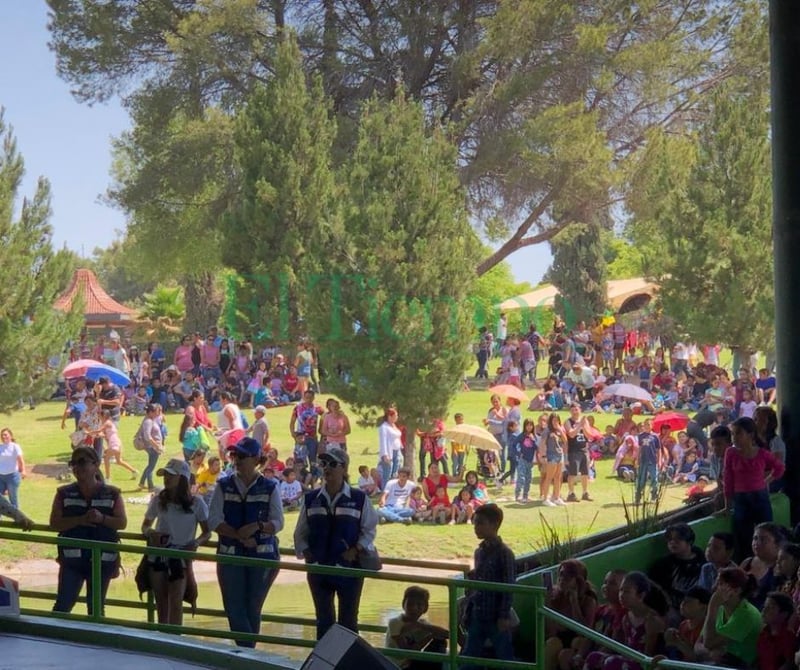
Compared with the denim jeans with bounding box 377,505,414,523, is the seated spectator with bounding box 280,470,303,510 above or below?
above

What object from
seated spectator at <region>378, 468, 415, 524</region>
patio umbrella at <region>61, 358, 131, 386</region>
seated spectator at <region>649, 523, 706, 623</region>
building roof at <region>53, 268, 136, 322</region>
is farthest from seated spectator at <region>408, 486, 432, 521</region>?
building roof at <region>53, 268, 136, 322</region>

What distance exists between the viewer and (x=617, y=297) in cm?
5138

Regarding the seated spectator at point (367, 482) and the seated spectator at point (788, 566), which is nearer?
the seated spectator at point (788, 566)

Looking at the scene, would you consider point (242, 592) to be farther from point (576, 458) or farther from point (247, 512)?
point (576, 458)

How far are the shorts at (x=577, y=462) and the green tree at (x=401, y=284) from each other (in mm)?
3129

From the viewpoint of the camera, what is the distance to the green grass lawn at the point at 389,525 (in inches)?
867

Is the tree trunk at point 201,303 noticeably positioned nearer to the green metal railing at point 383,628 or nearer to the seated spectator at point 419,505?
the seated spectator at point 419,505

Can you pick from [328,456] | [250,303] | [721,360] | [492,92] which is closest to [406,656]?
[328,456]

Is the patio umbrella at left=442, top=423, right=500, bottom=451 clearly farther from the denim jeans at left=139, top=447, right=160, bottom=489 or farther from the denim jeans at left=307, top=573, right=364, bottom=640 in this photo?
the denim jeans at left=307, top=573, right=364, bottom=640

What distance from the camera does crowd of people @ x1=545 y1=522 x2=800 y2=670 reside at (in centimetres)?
777

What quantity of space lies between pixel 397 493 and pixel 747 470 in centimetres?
1281

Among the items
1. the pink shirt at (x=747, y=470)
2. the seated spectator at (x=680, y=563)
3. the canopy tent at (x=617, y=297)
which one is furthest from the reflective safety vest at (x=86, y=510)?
the canopy tent at (x=617, y=297)

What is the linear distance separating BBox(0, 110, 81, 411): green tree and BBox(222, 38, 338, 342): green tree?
6.02 metres

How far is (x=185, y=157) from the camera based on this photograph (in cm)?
3847
